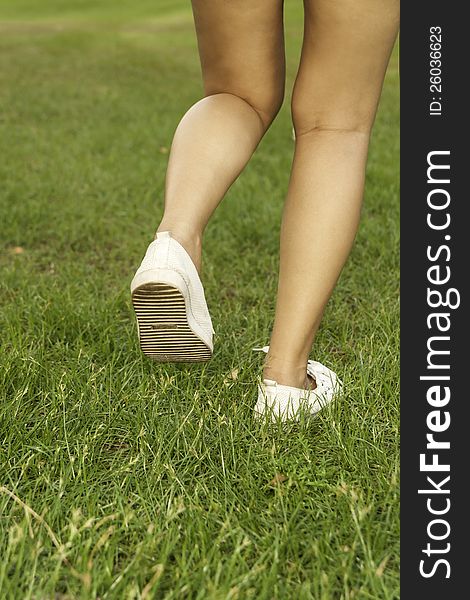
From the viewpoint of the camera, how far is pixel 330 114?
1.73 metres

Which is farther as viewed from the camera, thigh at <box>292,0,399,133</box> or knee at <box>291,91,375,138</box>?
knee at <box>291,91,375,138</box>

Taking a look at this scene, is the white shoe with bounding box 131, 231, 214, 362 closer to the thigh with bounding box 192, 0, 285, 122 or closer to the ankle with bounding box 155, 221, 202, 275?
the ankle with bounding box 155, 221, 202, 275

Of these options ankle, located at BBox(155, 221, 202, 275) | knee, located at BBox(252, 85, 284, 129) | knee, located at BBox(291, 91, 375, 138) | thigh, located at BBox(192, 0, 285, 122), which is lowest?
ankle, located at BBox(155, 221, 202, 275)

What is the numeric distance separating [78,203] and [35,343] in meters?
1.73

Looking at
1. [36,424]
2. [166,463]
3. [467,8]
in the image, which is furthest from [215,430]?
[467,8]

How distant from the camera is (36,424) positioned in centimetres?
173

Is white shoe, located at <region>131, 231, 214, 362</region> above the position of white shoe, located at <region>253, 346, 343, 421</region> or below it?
above

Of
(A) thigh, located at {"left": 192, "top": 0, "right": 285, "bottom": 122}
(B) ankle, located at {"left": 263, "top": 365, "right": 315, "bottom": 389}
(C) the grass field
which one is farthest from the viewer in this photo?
(B) ankle, located at {"left": 263, "top": 365, "right": 315, "bottom": 389}

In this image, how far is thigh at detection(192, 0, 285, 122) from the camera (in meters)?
1.68

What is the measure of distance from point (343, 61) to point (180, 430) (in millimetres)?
870

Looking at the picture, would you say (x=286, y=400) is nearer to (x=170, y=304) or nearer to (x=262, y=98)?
(x=170, y=304)

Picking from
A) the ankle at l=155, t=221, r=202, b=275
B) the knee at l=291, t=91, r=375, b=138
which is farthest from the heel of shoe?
the knee at l=291, t=91, r=375, b=138

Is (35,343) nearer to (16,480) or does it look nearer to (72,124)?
(16,480)

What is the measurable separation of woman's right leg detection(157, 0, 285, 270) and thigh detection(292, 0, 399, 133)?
9cm
